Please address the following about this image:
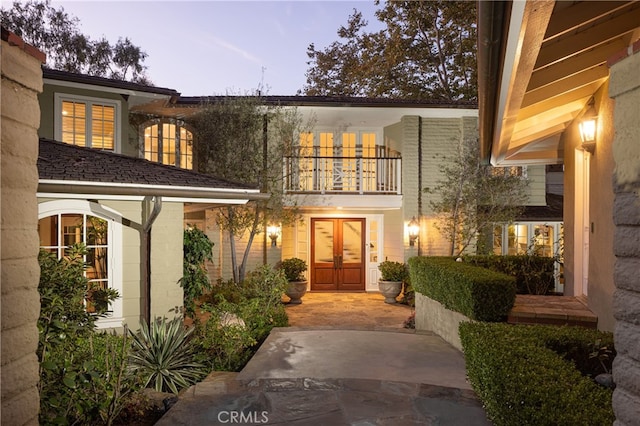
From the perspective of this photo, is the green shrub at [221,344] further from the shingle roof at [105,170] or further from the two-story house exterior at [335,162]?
the two-story house exterior at [335,162]

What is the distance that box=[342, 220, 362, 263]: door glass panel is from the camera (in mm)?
15336

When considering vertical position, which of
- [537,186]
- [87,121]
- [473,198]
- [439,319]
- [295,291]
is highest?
[87,121]

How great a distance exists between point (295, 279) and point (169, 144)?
542cm

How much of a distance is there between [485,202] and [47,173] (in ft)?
36.7

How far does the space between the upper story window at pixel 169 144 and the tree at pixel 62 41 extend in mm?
13415

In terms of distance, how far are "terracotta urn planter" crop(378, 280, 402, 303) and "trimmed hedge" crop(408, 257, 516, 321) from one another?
5.04m

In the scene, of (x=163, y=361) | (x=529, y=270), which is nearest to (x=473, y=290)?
(x=529, y=270)

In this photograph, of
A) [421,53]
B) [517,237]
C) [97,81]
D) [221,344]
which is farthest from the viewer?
[421,53]

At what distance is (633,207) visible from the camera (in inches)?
83.9

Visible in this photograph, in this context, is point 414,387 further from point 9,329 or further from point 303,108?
point 303,108

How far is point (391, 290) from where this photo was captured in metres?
13.1

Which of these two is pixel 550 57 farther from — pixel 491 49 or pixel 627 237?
pixel 627 237

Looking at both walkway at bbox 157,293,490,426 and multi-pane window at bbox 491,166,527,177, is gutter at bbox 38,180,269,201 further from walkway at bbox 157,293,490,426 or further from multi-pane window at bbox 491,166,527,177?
multi-pane window at bbox 491,166,527,177

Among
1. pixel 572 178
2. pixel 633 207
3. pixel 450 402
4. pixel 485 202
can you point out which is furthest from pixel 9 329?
pixel 485 202
